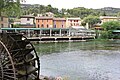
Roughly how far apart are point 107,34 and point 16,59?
6843cm

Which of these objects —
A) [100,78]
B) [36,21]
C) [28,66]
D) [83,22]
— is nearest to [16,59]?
[28,66]

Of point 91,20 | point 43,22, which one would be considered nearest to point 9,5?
point 43,22

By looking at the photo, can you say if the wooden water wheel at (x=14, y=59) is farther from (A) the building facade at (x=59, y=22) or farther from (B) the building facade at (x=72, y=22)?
(B) the building facade at (x=72, y=22)

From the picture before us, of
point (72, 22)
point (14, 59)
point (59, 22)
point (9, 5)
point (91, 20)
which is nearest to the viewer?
point (14, 59)

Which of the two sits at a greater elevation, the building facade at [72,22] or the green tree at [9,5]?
the green tree at [9,5]

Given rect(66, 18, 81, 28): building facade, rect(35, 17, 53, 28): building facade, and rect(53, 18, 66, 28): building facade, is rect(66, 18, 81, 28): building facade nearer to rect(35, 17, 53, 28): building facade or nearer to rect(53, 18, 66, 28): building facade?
rect(53, 18, 66, 28): building facade

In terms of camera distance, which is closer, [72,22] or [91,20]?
[72,22]

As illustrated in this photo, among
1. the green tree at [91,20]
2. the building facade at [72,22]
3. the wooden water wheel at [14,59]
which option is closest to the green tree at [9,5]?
the wooden water wheel at [14,59]

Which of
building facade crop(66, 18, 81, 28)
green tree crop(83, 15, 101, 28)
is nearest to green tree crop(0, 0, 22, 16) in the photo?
building facade crop(66, 18, 81, 28)

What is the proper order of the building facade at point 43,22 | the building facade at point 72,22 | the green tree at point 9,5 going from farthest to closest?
the building facade at point 72,22, the building facade at point 43,22, the green tree at point 9,5

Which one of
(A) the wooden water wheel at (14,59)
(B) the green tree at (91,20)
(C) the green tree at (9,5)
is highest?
(C) the green tree at (9,5)

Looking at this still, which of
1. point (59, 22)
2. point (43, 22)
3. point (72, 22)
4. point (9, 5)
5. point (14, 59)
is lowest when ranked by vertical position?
point (72, 22)

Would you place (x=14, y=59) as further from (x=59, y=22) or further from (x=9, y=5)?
(x=59, y=22)

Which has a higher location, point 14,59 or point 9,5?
point 9,5
